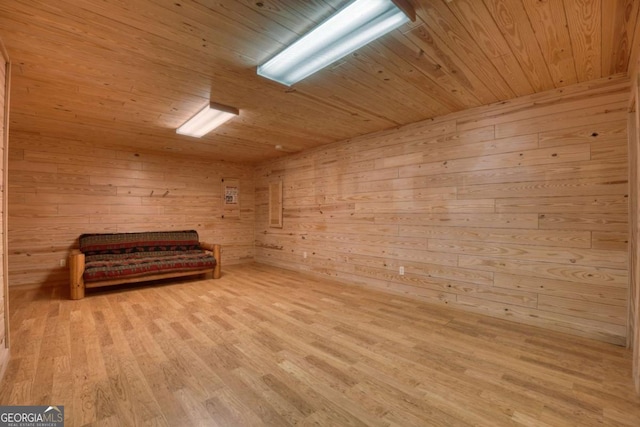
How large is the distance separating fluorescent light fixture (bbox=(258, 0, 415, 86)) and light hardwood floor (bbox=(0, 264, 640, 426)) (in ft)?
7.40

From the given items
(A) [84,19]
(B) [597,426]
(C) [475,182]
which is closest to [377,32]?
(A) [84,19]

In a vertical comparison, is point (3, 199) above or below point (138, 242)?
above

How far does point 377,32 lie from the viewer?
1.74 m

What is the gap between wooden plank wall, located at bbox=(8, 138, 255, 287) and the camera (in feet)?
14.1

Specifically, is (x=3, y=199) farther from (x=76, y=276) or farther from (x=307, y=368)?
(x=307, y=368)

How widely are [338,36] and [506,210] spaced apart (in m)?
2.46

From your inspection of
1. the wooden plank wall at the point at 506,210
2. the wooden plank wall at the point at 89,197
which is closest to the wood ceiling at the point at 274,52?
the wooden plank wall at the point at 506,210

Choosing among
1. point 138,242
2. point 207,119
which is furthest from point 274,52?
point 138,242

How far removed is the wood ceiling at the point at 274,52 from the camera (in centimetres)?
165

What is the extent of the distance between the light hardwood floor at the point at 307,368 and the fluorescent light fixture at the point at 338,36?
7.40ft

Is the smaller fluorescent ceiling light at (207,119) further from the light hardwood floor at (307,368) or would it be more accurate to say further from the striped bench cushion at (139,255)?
the light hardwood floor at (307,368)

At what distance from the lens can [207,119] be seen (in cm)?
344

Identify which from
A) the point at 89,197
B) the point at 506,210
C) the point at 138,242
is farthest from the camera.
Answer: the point at 138,242

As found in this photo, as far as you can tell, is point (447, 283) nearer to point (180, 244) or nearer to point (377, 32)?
point (377, 32)
